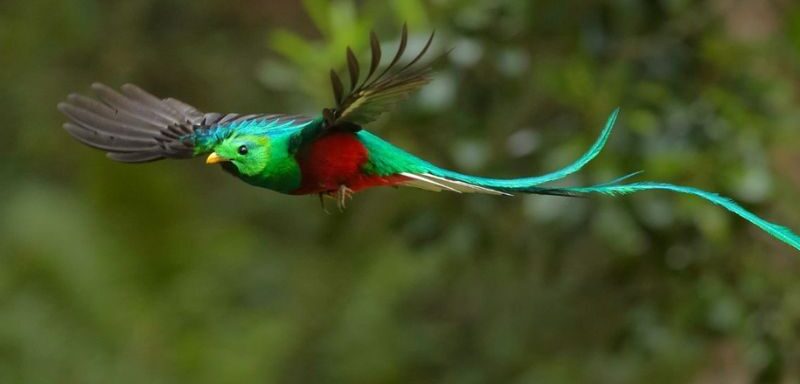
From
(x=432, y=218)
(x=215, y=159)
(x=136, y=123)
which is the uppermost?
(x=432, y=218)

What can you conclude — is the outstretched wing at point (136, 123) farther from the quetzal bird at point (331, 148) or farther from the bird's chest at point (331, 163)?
the bird's chest at point (331, 163)

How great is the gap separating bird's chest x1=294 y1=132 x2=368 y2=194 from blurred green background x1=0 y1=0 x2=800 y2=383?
1608mm

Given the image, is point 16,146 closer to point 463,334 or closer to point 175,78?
point 175,78

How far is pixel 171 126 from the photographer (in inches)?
47.2

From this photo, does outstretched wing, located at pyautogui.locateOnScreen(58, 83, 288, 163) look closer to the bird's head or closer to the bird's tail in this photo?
the bird's head

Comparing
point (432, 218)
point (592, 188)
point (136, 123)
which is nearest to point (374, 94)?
point (592, 188)

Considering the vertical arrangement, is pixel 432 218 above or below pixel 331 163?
above

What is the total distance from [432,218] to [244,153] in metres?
2.00

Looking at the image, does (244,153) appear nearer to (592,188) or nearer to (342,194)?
(342,194)

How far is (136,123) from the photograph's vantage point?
4.02 ft

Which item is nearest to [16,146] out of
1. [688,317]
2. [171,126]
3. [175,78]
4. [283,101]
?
[175,78]

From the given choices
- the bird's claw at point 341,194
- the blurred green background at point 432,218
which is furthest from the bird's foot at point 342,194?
the blurred green background at point 432,218

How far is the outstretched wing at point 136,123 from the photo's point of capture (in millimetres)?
1161

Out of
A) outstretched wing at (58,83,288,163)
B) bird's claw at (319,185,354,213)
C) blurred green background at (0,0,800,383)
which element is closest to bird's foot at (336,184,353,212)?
bird's claw at (319,185,354,213)
